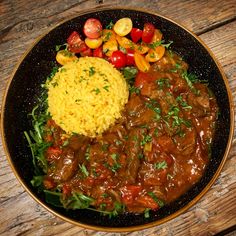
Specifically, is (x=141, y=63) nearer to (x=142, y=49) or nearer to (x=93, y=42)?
(x=142, y=49)

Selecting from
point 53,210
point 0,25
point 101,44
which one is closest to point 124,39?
point 101,44

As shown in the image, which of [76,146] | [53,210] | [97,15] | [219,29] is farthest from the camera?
[219,29]

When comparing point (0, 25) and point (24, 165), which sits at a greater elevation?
point (0, 25)

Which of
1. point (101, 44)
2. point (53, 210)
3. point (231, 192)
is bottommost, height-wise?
point (231, 192)

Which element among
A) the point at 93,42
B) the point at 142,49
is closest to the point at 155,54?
the point at 142,49

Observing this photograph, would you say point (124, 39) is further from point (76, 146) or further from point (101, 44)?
point (76, 146)

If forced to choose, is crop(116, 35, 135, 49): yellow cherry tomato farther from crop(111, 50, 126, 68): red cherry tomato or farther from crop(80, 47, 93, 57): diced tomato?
crop(80, 47, 93, 57): diced tomato
